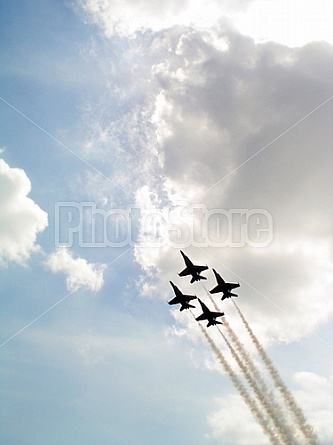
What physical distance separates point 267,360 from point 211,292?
2644cm

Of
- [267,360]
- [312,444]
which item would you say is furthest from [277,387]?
[312,444]

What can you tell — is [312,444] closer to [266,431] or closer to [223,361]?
[266,431]

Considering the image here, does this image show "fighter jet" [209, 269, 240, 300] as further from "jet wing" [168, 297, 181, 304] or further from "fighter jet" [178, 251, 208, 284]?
"jet wing" [168, 297, 181, 304]

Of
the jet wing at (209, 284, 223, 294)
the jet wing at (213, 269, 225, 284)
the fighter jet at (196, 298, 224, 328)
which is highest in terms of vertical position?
the jet wing at (213, 269, 225, 284)

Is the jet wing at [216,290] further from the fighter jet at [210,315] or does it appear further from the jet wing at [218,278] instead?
the fighter jet at [210,315]

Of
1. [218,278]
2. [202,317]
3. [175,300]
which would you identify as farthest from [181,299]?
[218,278]

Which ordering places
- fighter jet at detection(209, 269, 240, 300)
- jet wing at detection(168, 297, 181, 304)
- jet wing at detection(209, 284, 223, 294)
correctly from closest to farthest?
fighter jet at detection(209, 269, 240, 300) → jet wing at detection(209, 284, 223, 294) → jet wing at detection(168, 297, 181, 304)

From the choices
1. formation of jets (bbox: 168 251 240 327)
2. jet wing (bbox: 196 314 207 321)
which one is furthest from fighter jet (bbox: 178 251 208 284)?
jet wing (bbox: 196 314 207 321)

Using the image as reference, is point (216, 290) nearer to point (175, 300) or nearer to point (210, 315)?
point (210, 315)

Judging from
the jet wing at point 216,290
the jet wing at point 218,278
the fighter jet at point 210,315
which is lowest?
the fighter jet at point 210,315

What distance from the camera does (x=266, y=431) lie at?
104938mm

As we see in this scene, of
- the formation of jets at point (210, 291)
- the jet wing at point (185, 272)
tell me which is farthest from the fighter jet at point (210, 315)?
the jet wing at point (185, 272)

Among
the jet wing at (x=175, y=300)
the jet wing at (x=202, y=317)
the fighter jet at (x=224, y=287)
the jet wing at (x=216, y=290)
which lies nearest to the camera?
the fighter jet at (x=224, y=287)

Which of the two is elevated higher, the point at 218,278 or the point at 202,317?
the point at 218,278
